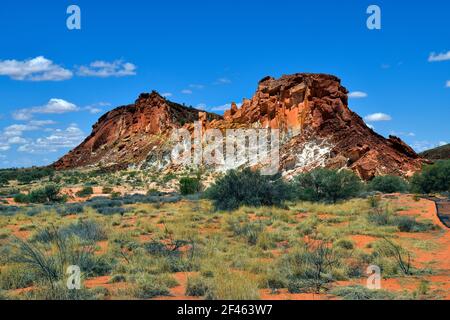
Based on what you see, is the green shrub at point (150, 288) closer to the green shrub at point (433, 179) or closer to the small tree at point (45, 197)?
the small tree at point (45, 197)

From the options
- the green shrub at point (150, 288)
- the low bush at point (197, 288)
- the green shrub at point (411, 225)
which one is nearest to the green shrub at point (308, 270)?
the low bush at point (197, 288)

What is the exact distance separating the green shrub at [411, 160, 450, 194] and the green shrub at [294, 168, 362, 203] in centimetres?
732

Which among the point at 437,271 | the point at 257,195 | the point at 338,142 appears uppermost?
the point at 338,142

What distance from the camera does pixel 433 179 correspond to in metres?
32.2

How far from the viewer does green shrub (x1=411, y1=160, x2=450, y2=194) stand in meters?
31.9

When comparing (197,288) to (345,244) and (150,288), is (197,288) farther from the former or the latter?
(345,244)

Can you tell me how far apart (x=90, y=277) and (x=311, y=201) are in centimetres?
1862

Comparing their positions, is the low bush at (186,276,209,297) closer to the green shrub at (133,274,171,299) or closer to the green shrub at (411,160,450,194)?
the green shrub at (133,274,171,299)

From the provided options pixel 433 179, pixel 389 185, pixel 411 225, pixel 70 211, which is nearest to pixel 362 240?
pixel 411 225

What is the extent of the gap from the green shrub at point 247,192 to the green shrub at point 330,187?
8.38 ft

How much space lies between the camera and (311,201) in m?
26.9

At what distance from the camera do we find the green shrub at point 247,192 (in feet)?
76.6
